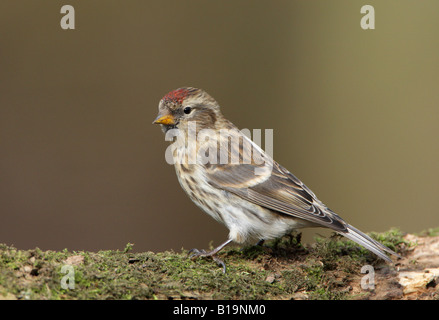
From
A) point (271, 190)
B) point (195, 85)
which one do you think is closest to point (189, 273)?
point (271, 190)

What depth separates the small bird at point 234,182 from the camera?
4578 millimetres

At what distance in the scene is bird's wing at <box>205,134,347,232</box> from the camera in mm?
4543

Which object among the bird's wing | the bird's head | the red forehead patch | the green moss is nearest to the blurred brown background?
the bird's head

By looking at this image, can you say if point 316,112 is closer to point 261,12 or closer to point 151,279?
point 261,12

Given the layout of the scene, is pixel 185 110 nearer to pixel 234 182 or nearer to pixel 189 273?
pixel 234 182

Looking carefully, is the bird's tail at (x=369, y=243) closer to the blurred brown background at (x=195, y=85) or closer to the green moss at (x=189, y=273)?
the green moss at (x=189, y=273)

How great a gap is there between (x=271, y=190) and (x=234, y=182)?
35cm

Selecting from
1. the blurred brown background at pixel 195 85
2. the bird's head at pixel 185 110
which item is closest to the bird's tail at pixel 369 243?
the bird's head at pixel 185 110

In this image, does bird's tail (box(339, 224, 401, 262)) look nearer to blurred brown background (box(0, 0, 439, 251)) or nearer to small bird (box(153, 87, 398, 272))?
small bird (box(153, 87, 398, 272))

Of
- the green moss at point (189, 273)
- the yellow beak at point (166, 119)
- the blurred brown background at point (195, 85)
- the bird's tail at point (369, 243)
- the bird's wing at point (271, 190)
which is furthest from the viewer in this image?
the blurred brown background at point (195, 85)

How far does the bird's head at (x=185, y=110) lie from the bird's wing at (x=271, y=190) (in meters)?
0.55

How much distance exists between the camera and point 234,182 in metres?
4.73

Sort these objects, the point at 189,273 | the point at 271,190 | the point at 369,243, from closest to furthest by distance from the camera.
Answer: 1. the point at 189,273
2. the point at 369,243
3. the point at 271,190

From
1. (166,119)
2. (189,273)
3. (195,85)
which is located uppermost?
(195,85)
